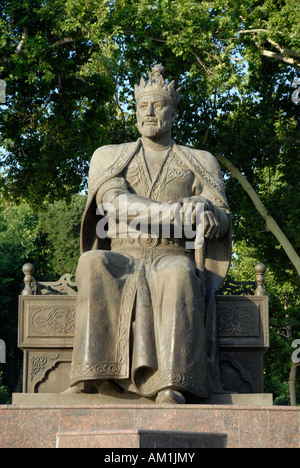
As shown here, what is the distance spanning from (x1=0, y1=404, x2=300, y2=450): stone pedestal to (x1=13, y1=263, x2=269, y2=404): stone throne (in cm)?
133

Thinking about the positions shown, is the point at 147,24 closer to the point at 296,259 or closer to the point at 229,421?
the point at 296,259

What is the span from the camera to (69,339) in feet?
32.5

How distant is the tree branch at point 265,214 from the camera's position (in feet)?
71.6

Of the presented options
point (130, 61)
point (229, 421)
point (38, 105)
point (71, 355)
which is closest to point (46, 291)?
point (71, 355)

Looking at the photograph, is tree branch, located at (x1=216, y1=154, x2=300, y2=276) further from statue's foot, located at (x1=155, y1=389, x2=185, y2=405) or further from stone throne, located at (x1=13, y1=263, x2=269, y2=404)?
statue's foot, located at (x1=155, y1=389, x2=185, y2=405)

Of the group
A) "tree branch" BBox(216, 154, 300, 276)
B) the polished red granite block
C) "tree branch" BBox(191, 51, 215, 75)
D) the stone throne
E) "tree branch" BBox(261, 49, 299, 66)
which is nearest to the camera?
the polished red granite block

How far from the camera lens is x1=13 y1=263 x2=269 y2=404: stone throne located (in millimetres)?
9844

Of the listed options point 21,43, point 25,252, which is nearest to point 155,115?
point 21,43

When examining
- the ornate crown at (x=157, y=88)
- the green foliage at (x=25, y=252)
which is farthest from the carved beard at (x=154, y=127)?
the green foliage at (x=25, y=252)

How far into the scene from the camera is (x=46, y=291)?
34.2ft

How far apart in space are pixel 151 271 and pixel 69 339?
119 cm

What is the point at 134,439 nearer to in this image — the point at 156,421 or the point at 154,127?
the point at 156,421

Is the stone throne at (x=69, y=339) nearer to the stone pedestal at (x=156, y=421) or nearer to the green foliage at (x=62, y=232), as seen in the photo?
the stone pedestal at (x=156, y=421)

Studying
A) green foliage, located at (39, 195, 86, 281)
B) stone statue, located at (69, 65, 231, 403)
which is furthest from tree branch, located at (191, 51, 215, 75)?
green foliage, located at (39, 195, 86, 281)
